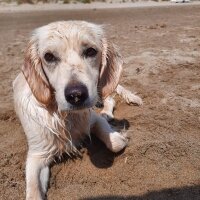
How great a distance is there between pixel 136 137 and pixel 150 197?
3.33 ft

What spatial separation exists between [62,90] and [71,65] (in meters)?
0.25

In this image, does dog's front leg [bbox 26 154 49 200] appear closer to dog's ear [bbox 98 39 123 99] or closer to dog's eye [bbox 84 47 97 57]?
dog's ear [bbox 98 39 123 99]

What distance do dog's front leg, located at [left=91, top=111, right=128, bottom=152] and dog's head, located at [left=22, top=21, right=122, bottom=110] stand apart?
489 millimetres

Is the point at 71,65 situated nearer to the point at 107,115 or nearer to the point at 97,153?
the point at 97,153

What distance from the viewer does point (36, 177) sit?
396 centimetres

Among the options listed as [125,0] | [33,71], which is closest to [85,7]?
[125,0]

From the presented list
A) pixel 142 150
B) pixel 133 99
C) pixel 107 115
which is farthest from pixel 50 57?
pixel 133 99

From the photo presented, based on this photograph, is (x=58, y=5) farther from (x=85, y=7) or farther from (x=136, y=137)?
(x=136, y=137)

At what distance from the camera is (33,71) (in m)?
4.05

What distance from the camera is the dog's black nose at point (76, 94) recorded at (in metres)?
3.42

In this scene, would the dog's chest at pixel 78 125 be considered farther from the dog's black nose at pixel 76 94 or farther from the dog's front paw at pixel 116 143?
the dog's black nose at pixel 76 94

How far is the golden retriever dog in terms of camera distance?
360 centimetres

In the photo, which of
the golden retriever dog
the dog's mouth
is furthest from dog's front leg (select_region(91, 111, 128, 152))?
the dog's mouth

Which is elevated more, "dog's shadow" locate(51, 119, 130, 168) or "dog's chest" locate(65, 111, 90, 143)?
"dog's chest" locate(65, 111, 90, 143)
